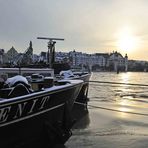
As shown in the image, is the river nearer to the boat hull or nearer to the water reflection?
the water reflection

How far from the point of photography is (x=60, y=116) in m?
12.1

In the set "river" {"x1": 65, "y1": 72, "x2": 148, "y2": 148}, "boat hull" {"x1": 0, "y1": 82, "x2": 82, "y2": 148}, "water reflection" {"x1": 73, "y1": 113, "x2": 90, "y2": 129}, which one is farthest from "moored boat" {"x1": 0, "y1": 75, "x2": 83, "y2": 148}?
"water reflection" {"x1": 73, "y1": 113, "x2": 90, "y2": 129}

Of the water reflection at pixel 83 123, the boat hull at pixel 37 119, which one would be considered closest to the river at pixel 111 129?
the water reflection at pixel 83 123

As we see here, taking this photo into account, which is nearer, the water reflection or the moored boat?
the moored boat

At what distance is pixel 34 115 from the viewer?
409 inches

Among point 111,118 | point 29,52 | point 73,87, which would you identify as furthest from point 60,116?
point 29,52

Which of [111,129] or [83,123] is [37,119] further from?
[83,123]

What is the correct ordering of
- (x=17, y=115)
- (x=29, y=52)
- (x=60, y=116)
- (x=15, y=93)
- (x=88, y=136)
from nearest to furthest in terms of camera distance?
1. (x=17, y=115)
2. (x=15, y=93)
3. (x=60, y=116)
4. (x=88, y=136)
5. (x=29, y=52)

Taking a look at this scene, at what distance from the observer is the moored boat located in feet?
31.0

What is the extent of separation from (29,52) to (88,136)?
2867 cm

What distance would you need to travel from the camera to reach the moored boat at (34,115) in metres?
9.45

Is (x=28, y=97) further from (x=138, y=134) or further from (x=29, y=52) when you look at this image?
(x=29, y=52)

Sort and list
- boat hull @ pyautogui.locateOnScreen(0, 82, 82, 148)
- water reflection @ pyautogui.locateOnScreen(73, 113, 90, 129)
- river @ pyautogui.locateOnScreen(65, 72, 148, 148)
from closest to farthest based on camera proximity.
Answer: boat hull @ pyautogui.locateOnScreen(0, 82, 82, 148)
river @ pyautogui.locateOnScreen(65, 72, 148, 148)
water reflection @ pyautogui.locateOnScreen(73, 113, 90, 129)

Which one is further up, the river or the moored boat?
the moored boat
